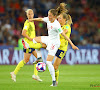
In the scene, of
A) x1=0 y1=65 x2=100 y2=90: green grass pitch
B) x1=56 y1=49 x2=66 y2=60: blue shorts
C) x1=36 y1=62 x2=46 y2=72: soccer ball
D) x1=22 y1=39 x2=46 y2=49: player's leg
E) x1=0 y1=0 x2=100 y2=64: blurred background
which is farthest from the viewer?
x1=0 y1=0 x2=100 y2=64: blurred background

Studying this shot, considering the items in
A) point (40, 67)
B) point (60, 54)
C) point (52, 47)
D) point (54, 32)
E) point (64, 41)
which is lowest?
point (40, 67)

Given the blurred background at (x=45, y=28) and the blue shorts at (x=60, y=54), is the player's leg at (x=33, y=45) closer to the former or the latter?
the blue shorts at (x=60, y=54)

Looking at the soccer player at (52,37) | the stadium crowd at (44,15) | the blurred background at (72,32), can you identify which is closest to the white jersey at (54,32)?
the soccer player at (52,37)

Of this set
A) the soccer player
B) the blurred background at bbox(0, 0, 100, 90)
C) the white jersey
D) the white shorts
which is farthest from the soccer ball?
the blurred background at bbox(0, 0, 100, 90)

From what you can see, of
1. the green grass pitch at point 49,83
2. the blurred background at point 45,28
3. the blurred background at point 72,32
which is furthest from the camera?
the blurred background at point 45,28

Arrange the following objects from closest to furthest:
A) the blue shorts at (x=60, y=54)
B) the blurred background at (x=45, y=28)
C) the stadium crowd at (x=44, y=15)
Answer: the blue shorts at (x=60, y=54) < the blurred background at (x=45, y=28) < the stadium crowd at (x=44, y=15)

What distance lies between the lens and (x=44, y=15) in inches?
936

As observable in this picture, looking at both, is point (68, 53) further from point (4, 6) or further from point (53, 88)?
point (53, 88)

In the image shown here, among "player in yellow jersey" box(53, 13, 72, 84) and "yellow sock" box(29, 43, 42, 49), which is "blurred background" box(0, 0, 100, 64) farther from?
"player in yellow jersey" box(53, 13, 72, 84)

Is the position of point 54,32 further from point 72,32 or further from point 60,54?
point 72,32

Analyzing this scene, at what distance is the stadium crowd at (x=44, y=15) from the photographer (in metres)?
21.5

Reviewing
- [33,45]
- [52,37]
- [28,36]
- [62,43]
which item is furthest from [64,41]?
[28,36]

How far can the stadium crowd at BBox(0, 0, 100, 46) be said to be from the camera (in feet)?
70.5

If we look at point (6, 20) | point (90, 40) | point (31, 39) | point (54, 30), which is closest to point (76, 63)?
point (90, 40)
